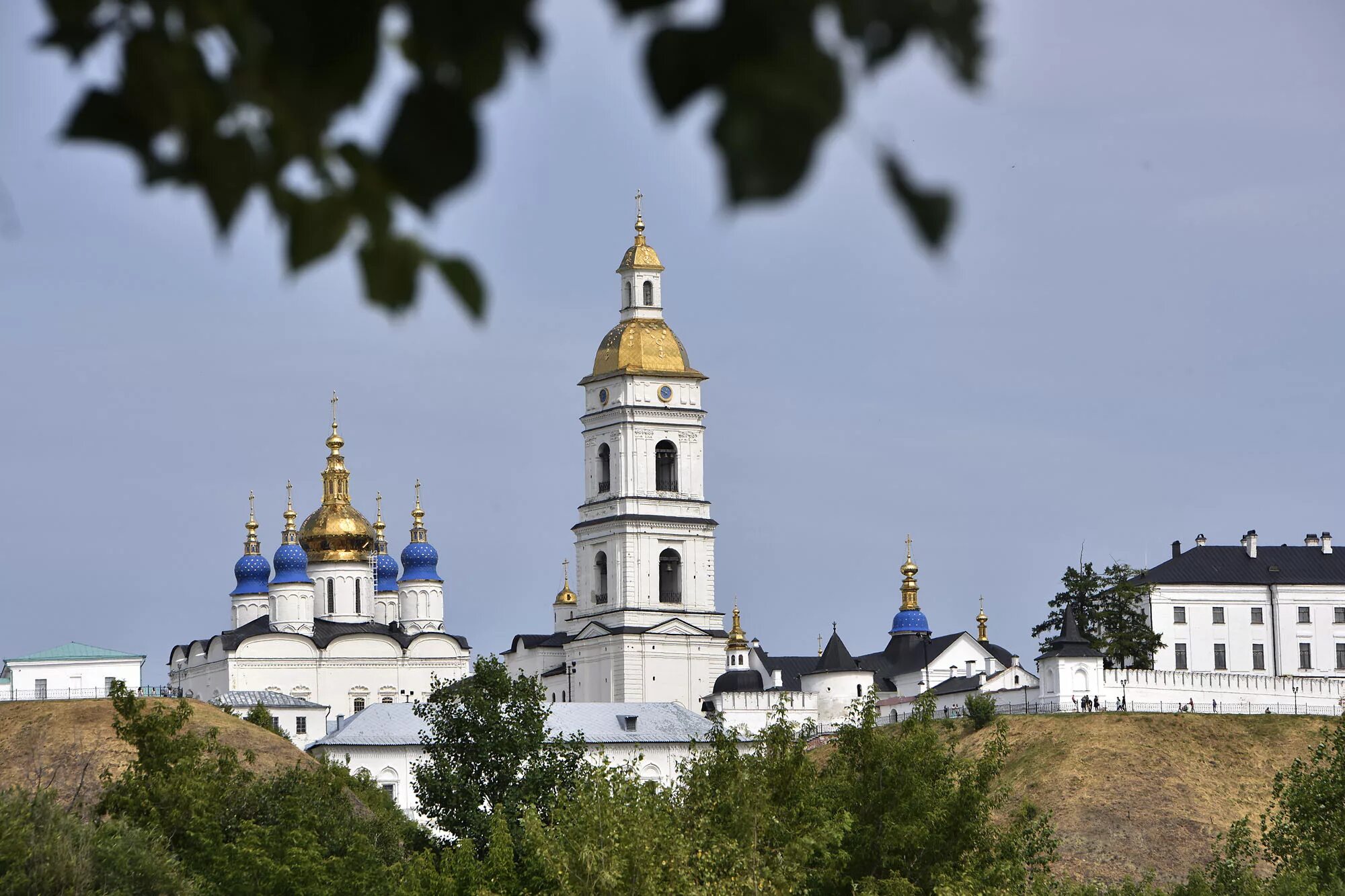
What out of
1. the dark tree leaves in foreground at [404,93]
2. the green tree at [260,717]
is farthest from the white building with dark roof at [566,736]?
the dark tree leaves in foreground at [404,93]

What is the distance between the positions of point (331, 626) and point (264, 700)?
10.5 meters

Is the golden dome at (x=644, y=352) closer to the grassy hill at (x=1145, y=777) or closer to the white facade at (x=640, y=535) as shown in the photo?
the white facade at (x=640, y=535)

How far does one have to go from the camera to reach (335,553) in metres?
111

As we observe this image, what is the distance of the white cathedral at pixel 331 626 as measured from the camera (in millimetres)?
105000

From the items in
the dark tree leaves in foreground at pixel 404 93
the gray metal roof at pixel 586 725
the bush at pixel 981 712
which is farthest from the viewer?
the gray metal roof at pixel 586 725

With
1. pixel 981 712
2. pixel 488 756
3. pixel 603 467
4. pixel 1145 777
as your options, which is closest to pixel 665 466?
pixel 603 467

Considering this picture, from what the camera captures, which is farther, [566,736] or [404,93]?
[566,736]

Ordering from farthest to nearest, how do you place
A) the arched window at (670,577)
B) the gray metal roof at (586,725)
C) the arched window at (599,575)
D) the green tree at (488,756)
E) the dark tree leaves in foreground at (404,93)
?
the arched window at (599,575), the arched window at (670,577), the gray metal roof at (586,725), the green tree at (488,756), the dark tree leaves in foreground at (404,93)

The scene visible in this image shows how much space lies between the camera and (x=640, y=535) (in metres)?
100

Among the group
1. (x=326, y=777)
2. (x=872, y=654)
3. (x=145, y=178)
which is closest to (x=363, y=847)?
(x=326, y=777)

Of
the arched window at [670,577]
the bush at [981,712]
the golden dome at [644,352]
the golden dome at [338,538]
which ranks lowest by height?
the bush at [981,712]

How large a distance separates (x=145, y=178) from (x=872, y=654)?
A: 10083 cm

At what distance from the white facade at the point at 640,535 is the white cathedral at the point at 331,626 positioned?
6.44 meters

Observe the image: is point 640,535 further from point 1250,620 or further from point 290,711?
point 1250,620
